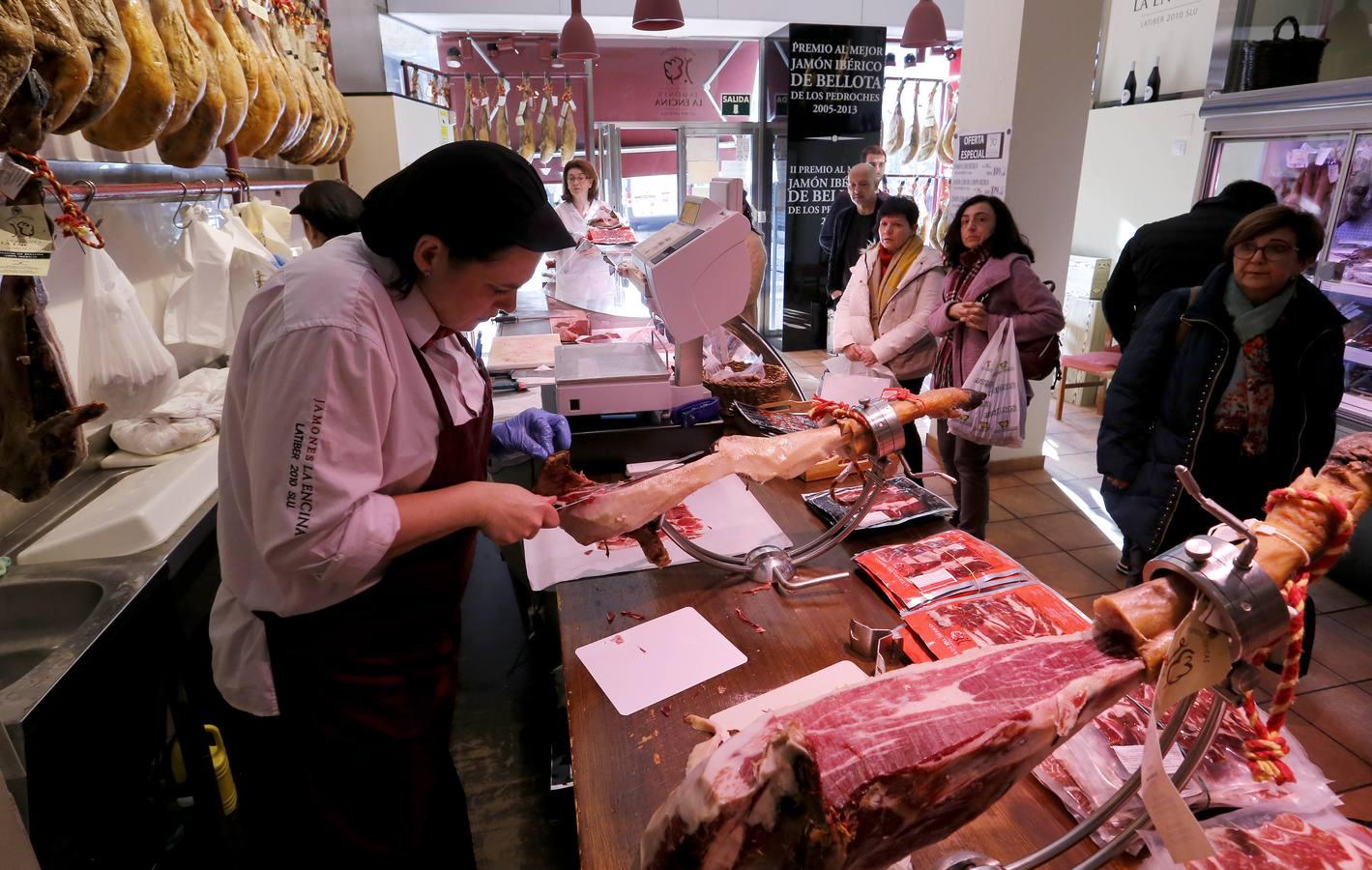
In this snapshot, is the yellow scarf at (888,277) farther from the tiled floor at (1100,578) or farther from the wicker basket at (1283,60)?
the wicker basket at (1283,60)

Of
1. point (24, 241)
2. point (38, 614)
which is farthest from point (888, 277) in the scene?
point (38, 614)

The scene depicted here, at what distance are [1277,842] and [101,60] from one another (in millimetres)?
2560

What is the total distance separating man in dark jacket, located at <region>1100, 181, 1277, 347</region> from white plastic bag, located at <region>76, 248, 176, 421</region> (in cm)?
393

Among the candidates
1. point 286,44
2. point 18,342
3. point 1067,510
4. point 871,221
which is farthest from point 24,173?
point 871,221

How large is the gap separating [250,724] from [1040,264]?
459 cm

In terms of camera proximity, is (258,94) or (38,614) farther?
(258,94)

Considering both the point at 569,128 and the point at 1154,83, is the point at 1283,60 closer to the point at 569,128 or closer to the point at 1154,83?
the point at 1154,83

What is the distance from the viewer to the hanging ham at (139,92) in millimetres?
1834

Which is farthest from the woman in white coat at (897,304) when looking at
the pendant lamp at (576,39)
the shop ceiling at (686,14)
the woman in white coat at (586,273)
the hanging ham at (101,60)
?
the shop ceiling at (686,14)

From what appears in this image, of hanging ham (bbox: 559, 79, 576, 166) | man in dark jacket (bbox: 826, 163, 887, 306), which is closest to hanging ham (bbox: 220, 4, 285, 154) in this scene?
man in dark jacket (bbox: 826, 163, 887, 306)

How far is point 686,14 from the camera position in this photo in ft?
23.1

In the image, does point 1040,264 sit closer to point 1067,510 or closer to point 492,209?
point 1067,510

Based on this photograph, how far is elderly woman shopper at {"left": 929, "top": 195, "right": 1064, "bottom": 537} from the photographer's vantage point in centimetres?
329

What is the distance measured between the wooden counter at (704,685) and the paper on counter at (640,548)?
4 cm
